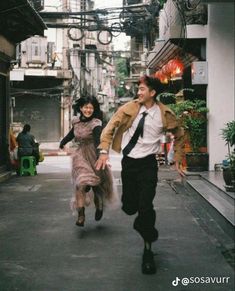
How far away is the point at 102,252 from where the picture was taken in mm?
5805

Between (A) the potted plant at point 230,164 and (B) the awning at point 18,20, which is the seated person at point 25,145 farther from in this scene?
(A) the potted plant at point 230,164

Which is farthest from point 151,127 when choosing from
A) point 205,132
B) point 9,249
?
point 205,132

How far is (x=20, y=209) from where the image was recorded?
29.2ft

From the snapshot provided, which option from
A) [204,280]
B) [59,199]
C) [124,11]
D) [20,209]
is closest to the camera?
[204,280]

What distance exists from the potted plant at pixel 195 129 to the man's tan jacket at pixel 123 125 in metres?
7.27

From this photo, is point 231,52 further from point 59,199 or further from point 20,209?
→ point 20,209

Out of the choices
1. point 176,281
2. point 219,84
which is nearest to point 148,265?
point 176,281

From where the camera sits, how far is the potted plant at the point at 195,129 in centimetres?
1279

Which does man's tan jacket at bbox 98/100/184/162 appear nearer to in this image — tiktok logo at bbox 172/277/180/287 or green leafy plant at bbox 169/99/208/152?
tiktok logo at bbox 172/277/180/287

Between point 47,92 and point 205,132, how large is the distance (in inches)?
794

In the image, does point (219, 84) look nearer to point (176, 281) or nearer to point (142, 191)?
point (142, 191)

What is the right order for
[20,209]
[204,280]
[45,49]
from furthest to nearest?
[45,49] → [20,209] → [204,280]

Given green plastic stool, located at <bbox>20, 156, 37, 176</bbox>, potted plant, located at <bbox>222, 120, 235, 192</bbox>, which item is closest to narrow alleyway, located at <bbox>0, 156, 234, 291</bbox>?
potted plant, located at <bbox>222, 120, 235, 192</bbox>

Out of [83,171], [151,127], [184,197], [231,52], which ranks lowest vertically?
[184,197]
